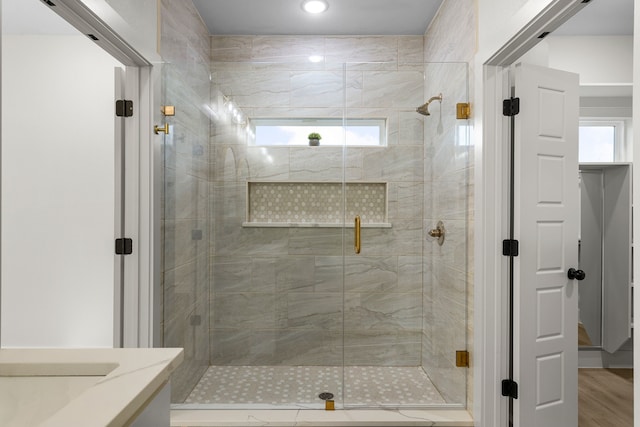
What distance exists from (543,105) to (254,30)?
219 cm

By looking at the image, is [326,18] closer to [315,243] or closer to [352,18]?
[352,18]

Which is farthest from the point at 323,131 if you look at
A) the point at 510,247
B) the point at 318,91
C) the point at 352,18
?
the point at 510,247

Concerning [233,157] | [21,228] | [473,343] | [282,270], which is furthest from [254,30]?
[473,343]

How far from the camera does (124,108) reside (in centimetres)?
209

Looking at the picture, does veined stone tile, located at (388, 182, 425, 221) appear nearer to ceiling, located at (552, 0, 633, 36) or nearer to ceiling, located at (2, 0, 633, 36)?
ceiling, located at (2, 0, 633, 36)

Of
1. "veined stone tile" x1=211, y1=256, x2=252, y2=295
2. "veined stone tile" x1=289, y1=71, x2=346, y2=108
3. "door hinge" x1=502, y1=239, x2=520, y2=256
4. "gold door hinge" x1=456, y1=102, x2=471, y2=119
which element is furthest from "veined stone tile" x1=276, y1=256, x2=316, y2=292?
"gold door hinge" x1=456, y1=102, x2=471, y2=119

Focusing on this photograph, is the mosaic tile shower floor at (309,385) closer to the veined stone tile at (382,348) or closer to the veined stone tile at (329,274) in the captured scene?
the veined stone tile at (382,348)

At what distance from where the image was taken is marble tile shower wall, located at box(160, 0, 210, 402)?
2297 mm

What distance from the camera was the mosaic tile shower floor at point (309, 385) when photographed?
2412mm

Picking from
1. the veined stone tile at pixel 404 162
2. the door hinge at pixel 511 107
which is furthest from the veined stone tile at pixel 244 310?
the door hinge at pixel 511 107

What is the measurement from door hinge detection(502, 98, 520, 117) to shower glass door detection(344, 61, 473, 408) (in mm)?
402

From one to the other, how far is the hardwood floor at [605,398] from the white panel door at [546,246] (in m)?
0.56

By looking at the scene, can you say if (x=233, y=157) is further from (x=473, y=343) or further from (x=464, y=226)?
(x=473, y=343)

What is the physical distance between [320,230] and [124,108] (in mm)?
1225
